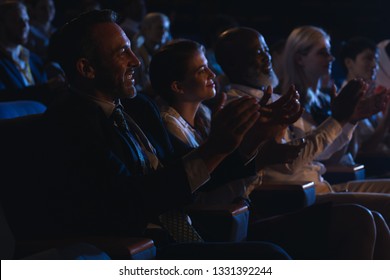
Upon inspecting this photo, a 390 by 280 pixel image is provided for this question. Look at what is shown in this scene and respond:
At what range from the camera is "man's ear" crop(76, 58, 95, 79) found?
206cm

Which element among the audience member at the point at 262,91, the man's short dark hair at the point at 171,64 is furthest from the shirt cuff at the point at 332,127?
the man's short dark hair at the point at 171,64

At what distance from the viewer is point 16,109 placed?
243 centimetres

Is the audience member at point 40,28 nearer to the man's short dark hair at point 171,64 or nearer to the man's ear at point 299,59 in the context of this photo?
the man's ear at point 299,59

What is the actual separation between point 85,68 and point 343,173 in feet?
5.74

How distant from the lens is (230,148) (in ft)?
6.31

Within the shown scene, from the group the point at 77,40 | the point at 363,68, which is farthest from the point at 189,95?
the point at 363,68

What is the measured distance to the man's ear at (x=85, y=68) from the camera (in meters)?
2.06

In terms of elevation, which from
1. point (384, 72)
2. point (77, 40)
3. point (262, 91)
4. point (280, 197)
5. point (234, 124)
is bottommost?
point (384, 72)

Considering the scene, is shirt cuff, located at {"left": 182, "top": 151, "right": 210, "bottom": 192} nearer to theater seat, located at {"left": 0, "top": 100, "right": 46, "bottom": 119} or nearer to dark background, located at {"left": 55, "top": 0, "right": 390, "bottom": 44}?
theater seat, located at {"left": 0, "top": 100, "right": 46, "bottom": 119}

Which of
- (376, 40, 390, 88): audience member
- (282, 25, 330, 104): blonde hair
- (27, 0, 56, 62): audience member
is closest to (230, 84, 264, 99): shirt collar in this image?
(282, 25, 330, 104): blonde hair

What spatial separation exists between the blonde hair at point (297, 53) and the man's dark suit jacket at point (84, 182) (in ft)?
5.57

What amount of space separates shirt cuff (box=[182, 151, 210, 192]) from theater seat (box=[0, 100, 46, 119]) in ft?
2.17

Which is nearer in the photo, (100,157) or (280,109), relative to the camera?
(100,157)

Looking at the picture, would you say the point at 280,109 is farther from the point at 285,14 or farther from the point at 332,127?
the point at 285,14
